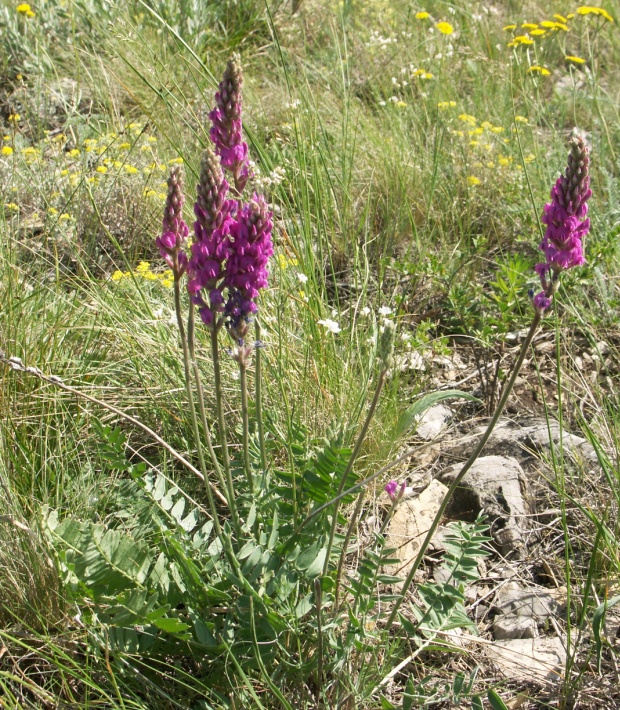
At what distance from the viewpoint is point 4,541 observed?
6.39 feet

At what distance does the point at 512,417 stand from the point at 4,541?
193cm

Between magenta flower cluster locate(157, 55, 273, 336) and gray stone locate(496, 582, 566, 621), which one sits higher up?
magenta flower cluster locate(157, 55, 273, 336)

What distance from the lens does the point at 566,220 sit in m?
1.46

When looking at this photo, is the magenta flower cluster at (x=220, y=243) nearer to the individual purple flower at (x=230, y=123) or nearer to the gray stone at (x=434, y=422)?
the individual purple flower at (x=230, y=123)

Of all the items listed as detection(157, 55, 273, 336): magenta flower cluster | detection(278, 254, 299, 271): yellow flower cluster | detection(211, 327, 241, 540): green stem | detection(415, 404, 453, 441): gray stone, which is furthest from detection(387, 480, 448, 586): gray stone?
detection(157, 55, 273, 336): magenta flower cluster

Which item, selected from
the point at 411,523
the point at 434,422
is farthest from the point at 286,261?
the point at 411,523

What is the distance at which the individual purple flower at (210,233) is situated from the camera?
1.41 m

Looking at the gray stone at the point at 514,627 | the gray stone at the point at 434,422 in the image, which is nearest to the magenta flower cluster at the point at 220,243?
the gray stone at the point at 514,627

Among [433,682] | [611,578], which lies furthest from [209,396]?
[611,578]

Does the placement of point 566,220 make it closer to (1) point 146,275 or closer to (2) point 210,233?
(2) point 210,233

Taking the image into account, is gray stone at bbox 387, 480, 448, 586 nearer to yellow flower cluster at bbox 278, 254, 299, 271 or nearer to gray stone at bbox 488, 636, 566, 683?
gray stone at bbox 488, 636, 566, 683

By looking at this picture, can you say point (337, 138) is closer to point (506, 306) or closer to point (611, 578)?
point (506, 306)

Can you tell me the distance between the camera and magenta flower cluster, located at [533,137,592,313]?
1.42m

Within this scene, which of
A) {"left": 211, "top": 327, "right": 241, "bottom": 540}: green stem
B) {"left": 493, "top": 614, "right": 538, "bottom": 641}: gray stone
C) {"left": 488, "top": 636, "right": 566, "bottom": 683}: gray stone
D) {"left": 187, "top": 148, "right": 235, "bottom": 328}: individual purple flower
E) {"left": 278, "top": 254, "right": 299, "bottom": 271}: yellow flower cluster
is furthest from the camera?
{"left": 278, "top": 254, "right": 299, "bottom": 271}: yellow flower cluster
